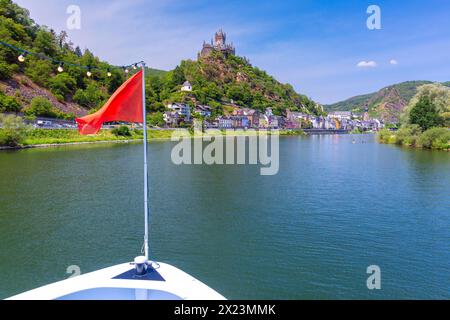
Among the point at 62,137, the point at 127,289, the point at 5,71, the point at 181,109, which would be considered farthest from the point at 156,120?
the point at 127,289

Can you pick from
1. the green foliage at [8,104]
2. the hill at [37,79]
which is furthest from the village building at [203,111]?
the green foliage at [8,104]

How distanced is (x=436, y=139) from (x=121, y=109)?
7363 centimetres

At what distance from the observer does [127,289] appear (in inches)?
319

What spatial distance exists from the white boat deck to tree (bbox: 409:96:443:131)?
267 feet

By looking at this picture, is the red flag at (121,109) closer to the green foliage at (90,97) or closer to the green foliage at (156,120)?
the green foliage at (156,120)

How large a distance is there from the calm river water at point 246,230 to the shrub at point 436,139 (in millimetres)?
36463

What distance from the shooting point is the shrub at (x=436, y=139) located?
68019mm

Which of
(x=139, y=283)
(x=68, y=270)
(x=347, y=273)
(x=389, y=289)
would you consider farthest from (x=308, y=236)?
(x=139, y=283)

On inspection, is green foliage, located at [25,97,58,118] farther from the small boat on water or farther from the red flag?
the small boat on water

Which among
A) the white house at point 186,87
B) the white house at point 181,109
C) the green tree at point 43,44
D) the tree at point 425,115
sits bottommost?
the tree at point 425,115

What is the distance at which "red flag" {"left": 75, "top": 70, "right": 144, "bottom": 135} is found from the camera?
858 cm

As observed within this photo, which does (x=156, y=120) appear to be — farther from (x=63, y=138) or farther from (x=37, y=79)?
(x=63, y=138)

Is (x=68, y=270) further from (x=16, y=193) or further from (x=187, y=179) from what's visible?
(x=187, y=179)

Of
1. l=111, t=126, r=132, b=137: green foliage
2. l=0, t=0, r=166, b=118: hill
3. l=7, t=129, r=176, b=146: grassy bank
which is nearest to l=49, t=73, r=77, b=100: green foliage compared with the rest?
l=0, t=0, r=166, b=118: hill
